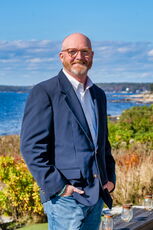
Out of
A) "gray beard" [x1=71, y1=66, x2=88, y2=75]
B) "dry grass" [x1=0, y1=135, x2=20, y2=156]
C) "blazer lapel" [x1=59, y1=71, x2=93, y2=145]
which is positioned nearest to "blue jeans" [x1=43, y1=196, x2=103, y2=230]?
"blazer lapel" [x1=59, y1=71, x2=93, y2=145]

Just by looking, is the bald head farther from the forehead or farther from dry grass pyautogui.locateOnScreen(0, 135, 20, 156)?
dry grass pyautogui.locateOnScreen(0, 135, 20, 156)

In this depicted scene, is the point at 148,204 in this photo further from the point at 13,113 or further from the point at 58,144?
the point at 13,113

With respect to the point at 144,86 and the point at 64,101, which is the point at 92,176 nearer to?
the point at 64,101

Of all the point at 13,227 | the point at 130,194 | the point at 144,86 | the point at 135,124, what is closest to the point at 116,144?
the point at 135,124

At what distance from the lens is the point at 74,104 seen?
243 cm

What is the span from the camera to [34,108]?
234 centimetres

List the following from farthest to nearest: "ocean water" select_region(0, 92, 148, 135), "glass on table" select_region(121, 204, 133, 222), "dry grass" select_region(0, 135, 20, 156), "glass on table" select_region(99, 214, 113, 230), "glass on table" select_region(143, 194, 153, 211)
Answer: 1. "ocean water" select_region(0, 92, 148, 135)
2. "dry grass" select_region(0, 135, 20, 156)
3. "glass on table" select_region(143, 194, 153, 211)
4. "glass on table" select_region(121, 204, 133, 222)
5. "glass on table" select_region(99, 214, 113, 230)

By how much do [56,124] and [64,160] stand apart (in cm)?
20

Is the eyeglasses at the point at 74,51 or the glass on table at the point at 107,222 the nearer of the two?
the eyeglasses at the point at 74,51

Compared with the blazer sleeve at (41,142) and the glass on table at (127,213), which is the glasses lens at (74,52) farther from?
the glass on table at (127,213)

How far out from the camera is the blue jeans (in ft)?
7.80

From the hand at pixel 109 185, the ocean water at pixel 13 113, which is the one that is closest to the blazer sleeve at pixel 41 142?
the hand at pixel 109 185

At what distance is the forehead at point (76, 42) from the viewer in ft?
8.10

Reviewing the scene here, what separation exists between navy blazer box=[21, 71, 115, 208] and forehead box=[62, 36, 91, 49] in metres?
0.24
